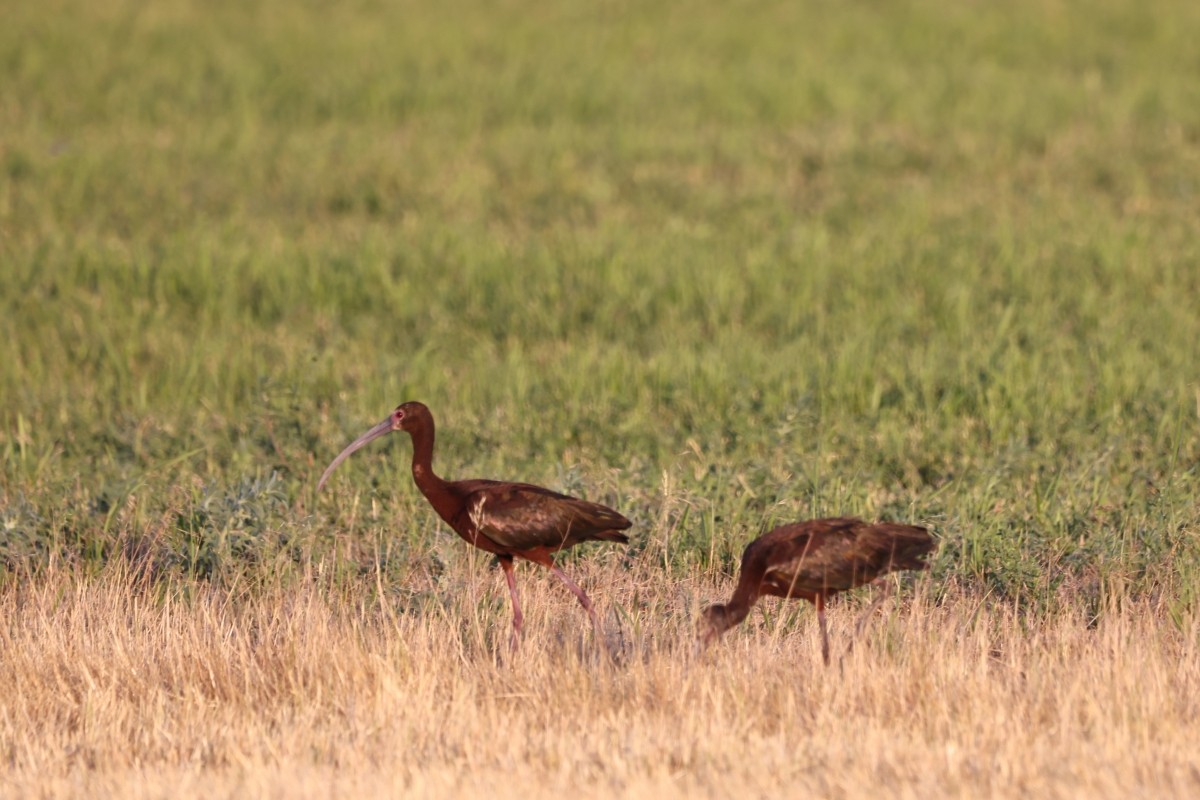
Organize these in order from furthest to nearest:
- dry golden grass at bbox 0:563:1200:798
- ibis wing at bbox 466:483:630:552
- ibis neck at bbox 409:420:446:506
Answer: ibis neck at bbox 409:420:446:506, ibis wing at bbox 466:483:630:552, dry golden grass at bbox 0:563:1200:798

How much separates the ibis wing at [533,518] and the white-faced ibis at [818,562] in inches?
24.2

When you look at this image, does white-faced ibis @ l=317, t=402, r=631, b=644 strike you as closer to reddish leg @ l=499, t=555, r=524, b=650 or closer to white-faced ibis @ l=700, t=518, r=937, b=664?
reddish leg @ l=499, t=555, r=524, b=650

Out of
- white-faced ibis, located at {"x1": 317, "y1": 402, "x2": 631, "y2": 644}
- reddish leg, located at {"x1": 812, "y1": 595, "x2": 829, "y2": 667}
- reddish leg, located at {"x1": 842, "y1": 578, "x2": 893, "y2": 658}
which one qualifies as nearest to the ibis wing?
white-faced ibis, located at {"x1": 317, "y1": 402, "x2": 631, "y2": 644}

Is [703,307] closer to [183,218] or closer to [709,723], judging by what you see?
[183,218]

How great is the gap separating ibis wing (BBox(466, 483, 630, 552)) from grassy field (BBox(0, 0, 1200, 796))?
0.37 metres

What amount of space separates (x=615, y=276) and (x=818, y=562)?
22.3 feet

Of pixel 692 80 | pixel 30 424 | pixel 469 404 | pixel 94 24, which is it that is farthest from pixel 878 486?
pixel 94 24

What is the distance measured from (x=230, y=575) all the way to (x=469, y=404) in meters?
3.05

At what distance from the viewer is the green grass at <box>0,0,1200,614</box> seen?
23.7 ft

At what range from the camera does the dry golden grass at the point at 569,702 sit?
174 inches

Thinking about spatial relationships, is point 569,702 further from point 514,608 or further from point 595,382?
point 595,382

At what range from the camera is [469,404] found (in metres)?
9.43

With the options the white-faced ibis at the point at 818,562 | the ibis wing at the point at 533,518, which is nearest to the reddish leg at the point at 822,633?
the white-faced ibis at the point at 818,562

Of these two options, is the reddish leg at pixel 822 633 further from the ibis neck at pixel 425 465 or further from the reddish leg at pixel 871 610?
the ibis neck at pixel 425 465
